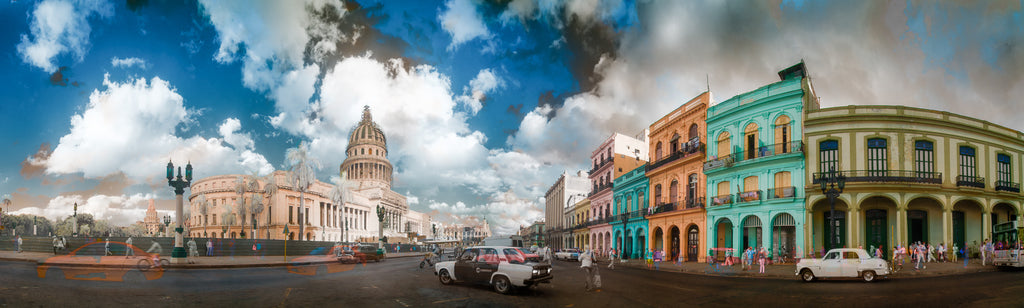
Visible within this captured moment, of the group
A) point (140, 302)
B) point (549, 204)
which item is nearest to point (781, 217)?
point (140, 302)

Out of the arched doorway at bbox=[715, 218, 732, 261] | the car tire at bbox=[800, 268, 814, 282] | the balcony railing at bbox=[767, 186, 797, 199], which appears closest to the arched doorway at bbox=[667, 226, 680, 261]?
the arched doorway at bbox=[715, 218, 732, 261]

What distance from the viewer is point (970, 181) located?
27.3 metres

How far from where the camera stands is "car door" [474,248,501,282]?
14195 mm

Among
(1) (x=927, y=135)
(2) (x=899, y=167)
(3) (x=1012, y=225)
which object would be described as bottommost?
(3) (x=1012, y=225)

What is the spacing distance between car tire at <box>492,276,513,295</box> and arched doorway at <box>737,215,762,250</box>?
2158 centimetres

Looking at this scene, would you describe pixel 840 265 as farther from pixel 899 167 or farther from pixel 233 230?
pixel 233 230

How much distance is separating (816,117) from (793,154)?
7.40 ft

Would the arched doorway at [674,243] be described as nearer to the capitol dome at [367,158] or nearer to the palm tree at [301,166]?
the palm tree at [301,166]

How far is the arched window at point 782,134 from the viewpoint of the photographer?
93.3ft

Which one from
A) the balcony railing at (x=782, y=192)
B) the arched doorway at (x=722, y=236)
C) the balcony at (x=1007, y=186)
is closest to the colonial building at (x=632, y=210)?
the arched doorway at (x=722, y=236)

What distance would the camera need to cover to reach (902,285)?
1549 centimetres

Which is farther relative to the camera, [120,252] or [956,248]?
[120,252]

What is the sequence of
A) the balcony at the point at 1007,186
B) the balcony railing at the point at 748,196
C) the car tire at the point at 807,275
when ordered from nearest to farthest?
the car tire at the point at 807,275 < the balcony at the point at 1007,186 < the balcony railing at the point at 748,196

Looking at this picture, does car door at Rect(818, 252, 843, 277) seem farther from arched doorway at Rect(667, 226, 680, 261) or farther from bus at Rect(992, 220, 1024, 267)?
arched doorway at Rect(667, 226, 680, 261)
